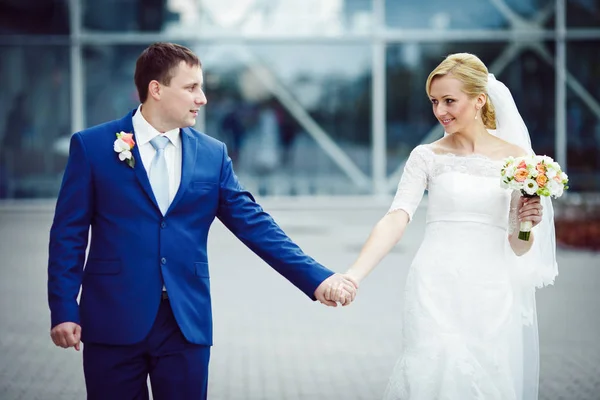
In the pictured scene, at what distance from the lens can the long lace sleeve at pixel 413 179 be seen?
16.4 feet

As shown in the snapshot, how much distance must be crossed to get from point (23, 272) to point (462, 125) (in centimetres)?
880

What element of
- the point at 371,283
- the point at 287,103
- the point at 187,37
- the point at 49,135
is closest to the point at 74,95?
the point at 49,135

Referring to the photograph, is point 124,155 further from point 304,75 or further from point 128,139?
point 304,75

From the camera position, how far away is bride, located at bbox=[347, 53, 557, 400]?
473 centimetres

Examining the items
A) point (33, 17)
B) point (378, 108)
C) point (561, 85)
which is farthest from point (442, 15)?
point (33, 17)

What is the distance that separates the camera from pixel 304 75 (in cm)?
1962

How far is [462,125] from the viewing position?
4953 mm

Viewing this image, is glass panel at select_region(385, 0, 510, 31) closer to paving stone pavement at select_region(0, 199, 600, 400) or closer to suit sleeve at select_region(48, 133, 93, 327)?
paving stone pavement at select_region(0, 199, 600, 400)

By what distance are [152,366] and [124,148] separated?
2.87ft

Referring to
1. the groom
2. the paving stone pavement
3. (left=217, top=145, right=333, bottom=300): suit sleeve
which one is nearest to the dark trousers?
the groom

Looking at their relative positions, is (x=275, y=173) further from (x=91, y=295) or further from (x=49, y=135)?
(x=91, y=295)

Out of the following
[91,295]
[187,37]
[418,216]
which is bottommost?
[418,216]

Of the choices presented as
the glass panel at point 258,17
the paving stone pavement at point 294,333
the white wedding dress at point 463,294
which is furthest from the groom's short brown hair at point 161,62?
the glass panel at point 258,17

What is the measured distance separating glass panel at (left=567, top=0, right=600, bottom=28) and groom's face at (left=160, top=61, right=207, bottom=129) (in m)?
16.8
